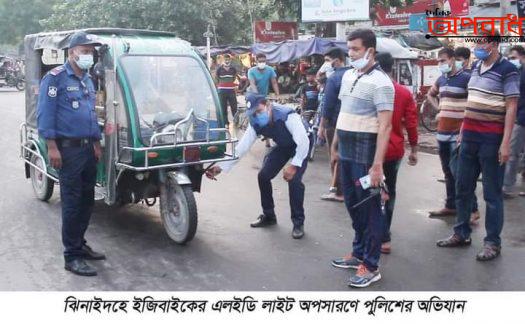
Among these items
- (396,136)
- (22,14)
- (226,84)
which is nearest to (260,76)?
(226,84)

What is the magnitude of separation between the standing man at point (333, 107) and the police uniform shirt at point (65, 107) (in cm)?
226

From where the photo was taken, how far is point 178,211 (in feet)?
18.3

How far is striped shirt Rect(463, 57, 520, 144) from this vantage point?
4883 mm

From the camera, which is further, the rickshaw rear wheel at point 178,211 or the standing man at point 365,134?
the rickshaw rear wheel at point 178,211

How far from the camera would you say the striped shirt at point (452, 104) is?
6.21 metres

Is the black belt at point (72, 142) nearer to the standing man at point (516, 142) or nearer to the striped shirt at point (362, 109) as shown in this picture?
the striped shirt at point (362, 109)

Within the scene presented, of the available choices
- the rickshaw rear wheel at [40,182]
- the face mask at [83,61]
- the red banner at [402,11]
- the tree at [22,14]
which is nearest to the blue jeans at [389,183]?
the face mask at [83,61]

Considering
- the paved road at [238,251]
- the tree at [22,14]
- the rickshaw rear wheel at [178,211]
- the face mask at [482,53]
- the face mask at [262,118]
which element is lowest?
the paved road at [238,251]

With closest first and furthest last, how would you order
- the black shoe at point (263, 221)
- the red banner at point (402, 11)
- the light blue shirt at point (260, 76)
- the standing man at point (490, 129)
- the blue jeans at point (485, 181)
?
the standing man at point (490, 129) → the blue jeans at point (485, 181) → the black shoe at point (263, 221) → the light blue shirt at point (260, 76) → the red banner at point (402, 11)

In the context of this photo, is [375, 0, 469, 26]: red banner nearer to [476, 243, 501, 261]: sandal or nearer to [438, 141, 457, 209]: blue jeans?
[438, 141, 457, 209]: blue jeans

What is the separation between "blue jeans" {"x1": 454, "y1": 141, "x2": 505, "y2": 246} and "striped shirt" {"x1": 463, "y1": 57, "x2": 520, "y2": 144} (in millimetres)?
100

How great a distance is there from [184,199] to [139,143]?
0.65 metres

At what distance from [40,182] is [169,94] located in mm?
2335

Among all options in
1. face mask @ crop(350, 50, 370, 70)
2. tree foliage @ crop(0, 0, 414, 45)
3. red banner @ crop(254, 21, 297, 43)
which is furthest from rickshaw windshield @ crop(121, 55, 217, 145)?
tree foliage @ crop(0, 0, 414, 45)
